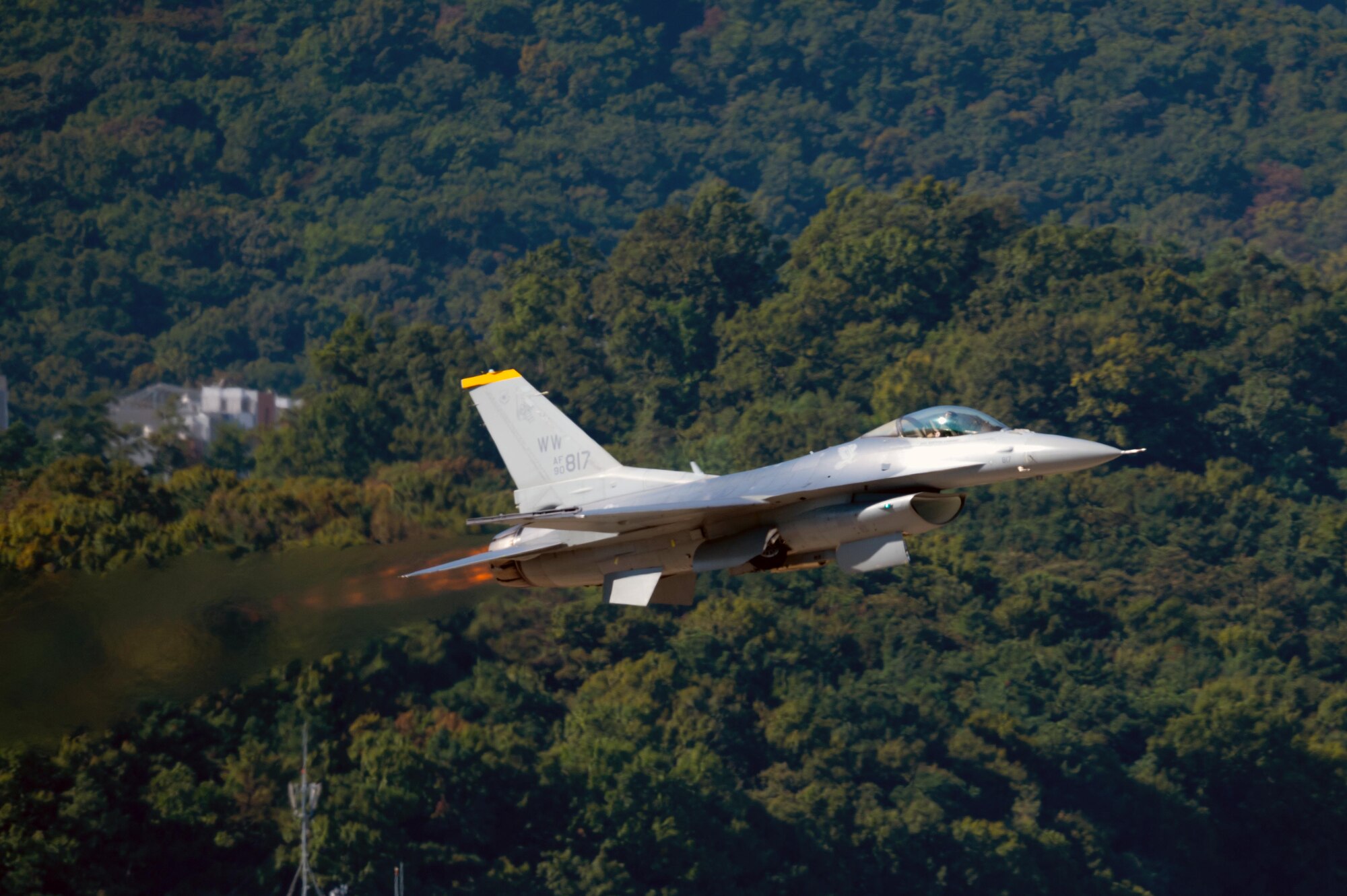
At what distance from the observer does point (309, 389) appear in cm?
10750

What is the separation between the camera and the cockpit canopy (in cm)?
3031

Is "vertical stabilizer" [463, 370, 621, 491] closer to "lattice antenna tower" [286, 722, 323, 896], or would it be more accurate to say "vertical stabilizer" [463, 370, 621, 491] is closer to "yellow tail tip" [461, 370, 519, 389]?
"yellow tail tip" [461, 370, 519, 389]

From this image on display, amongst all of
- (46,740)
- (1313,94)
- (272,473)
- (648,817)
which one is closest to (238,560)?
(46,740)

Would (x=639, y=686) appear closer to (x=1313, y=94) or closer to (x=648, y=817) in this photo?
(x=648, y=817)

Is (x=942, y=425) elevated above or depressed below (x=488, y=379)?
above

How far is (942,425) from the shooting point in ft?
99.8

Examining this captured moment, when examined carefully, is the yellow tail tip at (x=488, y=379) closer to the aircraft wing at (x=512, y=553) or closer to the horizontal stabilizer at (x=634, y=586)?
the aircraft wing at (x=512, y=553)

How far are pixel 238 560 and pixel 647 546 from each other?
1012 cm

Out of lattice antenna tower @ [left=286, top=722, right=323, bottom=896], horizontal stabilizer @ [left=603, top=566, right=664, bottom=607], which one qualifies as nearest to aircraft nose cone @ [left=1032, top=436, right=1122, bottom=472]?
horizontal stabilizer @ [left=603, top=566, right=664, bottom=607]

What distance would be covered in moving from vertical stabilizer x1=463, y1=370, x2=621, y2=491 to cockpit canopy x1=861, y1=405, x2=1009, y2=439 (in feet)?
17.7

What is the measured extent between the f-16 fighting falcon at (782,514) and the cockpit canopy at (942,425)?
0.7 inches

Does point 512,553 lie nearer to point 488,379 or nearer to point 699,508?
point 699,508

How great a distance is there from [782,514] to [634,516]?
80.3 inches

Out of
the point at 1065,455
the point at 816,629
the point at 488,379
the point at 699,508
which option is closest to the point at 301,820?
the point at 816,629
